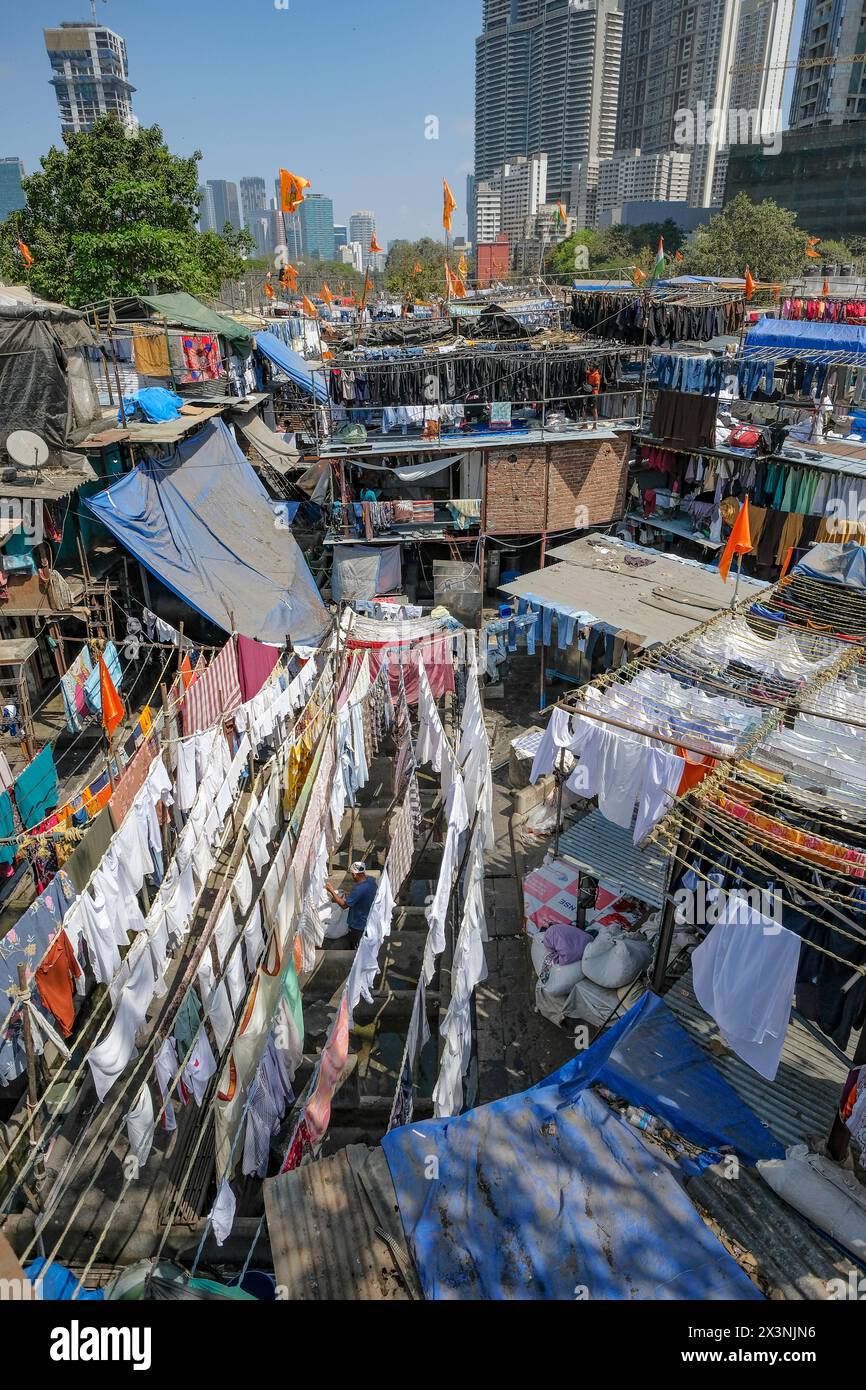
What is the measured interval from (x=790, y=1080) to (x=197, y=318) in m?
26.8

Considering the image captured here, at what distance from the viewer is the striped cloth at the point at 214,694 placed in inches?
588

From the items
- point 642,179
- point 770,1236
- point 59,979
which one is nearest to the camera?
point 770,1236

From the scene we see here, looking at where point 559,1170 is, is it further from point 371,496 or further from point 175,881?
point 371,496

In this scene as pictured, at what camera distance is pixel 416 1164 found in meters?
6.75

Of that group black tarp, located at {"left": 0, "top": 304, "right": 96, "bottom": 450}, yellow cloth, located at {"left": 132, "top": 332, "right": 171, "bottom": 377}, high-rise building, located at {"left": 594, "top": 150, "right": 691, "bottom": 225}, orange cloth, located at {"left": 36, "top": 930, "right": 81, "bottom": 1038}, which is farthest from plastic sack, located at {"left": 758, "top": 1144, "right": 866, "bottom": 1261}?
high-rise building, located at {"left": 594, "top": 150, "right": 691, "bottom": 225}

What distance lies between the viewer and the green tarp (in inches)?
989

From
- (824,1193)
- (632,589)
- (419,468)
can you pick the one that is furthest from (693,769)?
(419,468)

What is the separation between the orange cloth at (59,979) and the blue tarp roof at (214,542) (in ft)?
31.3

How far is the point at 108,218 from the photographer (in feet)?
116

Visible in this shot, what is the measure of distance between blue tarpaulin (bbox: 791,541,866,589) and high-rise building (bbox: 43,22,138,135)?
164m

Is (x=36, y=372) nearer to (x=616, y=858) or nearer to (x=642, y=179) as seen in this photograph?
(x=616, y=858)

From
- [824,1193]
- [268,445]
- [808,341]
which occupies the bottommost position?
[824,1193]

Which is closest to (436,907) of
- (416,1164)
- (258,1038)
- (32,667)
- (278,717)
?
(258,1038)

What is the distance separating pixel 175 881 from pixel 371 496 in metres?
15.0
